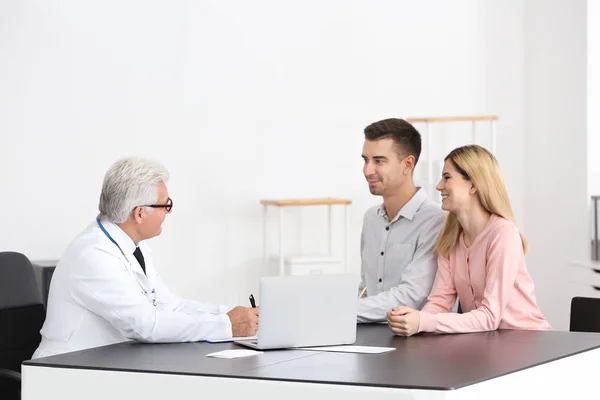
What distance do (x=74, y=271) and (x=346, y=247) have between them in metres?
3.04

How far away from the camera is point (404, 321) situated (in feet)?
9.96

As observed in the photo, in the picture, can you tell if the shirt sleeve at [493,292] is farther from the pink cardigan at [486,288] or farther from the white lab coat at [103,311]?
the white lab coat at [103,311]

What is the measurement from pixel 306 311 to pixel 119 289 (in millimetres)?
595

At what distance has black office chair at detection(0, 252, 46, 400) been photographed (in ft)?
10.5

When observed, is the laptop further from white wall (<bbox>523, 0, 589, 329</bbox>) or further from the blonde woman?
white wall (<bbox>523, 0, 589, 329</bbox>)

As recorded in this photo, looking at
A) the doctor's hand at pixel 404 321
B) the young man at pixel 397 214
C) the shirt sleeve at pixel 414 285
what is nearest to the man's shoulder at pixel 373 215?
the young man at pixel 397 214

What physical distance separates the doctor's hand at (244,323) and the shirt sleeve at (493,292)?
54cm

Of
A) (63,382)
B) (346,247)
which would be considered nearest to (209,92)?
(346,247)

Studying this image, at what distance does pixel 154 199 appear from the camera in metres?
3.16

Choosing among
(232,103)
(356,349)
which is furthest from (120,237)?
(232,103)

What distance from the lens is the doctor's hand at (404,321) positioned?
3037 millimetres

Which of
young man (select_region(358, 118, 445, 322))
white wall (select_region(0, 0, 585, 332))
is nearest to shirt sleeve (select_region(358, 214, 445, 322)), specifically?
young man (select_region(358, 118, 445, 322))

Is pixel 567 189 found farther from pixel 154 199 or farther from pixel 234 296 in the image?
pixel 154 199

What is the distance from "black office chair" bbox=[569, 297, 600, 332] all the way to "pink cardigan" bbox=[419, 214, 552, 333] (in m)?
0.25
